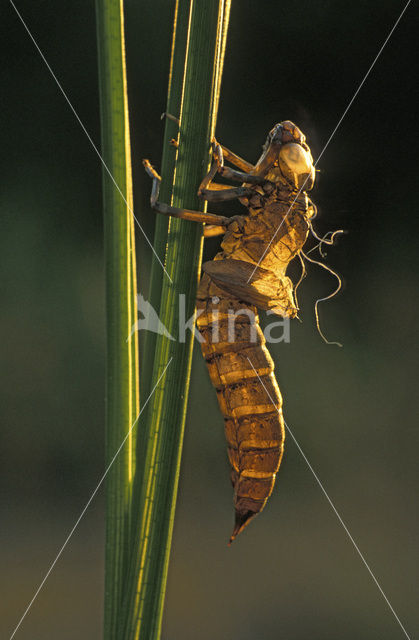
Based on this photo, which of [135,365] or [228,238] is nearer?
[135,365]

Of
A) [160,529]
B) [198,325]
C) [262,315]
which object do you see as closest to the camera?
[160,529]

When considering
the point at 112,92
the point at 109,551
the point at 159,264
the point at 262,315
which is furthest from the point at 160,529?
the point at 262,315

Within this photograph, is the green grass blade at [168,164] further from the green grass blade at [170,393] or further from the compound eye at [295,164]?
the compound eye at [295,164]

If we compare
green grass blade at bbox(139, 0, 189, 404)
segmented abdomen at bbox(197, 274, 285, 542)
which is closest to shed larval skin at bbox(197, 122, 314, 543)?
segmented abdomen at bbox(197, 274, 285, 542)

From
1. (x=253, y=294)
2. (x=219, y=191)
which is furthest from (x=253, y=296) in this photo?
(x=219, y=191)

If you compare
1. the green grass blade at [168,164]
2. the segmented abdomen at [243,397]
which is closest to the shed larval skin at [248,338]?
the segmented abdomen at [243,397]

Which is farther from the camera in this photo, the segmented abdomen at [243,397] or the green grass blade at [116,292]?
the segmented abdomen at [243,397]

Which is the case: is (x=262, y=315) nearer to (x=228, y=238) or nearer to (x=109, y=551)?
(x=228, y=238)
